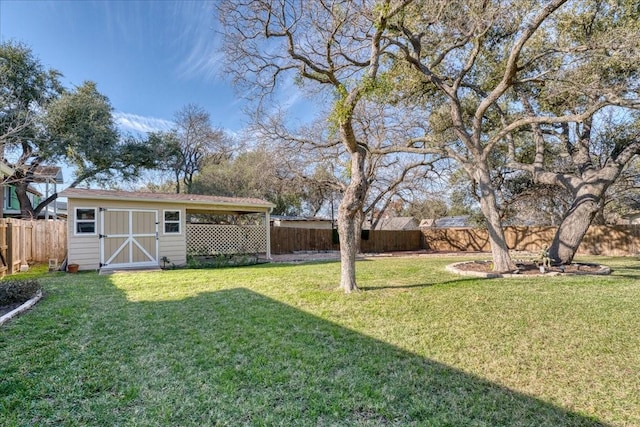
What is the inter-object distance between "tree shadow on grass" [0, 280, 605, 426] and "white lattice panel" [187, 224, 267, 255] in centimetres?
786

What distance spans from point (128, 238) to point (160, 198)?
1485 millimetres

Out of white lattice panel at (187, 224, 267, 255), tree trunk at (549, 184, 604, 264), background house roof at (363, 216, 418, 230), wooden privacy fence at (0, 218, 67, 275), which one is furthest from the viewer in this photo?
background house roof at (363, 216, 418, 230)

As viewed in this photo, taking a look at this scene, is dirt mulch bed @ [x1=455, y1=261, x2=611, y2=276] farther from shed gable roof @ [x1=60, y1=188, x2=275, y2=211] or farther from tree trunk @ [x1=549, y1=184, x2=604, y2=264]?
shed gable roof @ [x1=60, y1=188, x2=275, y2=211]

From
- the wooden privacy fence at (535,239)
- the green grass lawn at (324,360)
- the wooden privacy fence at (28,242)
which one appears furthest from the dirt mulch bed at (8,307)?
the wooden privacy fence at (535,239)

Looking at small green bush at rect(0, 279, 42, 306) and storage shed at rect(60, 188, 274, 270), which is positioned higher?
storage shed at rect(60, 188, 274, 270)

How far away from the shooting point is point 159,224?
10.7 m

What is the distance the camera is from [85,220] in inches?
375

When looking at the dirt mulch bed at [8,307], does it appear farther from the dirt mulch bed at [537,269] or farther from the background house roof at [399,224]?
the background house roof at [399,224]

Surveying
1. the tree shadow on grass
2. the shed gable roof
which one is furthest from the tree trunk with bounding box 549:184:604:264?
the shed gable roof

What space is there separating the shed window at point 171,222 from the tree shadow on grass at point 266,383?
706cm

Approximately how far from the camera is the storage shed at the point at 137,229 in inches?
372

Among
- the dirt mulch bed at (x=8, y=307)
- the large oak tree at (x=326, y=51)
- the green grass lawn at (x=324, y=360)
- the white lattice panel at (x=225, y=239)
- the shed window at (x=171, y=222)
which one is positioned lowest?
the green grass lawn at (x=324, y=360)

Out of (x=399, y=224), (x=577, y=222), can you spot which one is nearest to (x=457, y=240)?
(x=577, y=222)

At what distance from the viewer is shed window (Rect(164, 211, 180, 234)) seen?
1087 centimetres
